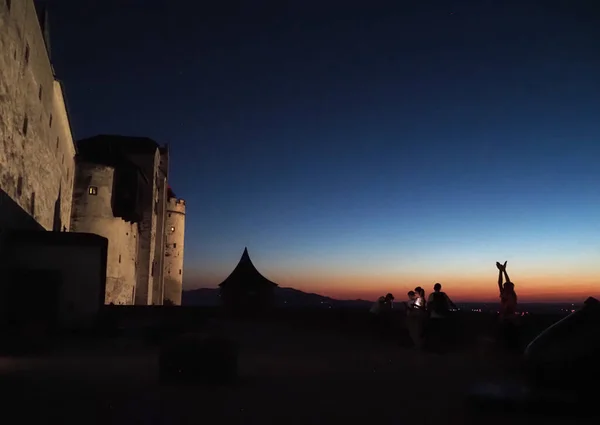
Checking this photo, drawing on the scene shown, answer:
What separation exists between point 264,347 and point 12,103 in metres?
13.1

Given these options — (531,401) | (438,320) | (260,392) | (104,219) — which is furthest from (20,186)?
(531,401)

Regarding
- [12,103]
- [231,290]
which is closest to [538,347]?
[12,103]

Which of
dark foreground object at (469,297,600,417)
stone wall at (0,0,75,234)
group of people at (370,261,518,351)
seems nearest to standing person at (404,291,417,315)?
group of people at (370,261,518,351)

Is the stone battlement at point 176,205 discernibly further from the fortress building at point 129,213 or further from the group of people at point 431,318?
the group of people at point 431,318

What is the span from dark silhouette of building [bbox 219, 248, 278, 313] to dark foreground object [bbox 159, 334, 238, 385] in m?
30.8

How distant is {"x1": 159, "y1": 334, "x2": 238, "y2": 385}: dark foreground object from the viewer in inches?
323

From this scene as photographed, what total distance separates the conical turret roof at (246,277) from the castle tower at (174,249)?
1766 centimetres

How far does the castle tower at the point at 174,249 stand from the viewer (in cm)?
5575

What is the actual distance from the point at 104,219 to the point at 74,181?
361cm

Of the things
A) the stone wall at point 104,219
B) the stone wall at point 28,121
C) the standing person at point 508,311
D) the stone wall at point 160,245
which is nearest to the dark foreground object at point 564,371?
the standing person at point 508,311

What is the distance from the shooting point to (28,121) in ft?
70.1

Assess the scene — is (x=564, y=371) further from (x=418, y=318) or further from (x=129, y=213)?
(x=129, y=213)

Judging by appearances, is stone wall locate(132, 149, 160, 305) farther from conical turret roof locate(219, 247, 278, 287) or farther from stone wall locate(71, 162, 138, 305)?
conical turret roof locate(219, 247, 278, 287)

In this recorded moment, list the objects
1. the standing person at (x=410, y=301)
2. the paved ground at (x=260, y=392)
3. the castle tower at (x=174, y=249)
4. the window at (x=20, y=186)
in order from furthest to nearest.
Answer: the castle tower at (x=174, y=249)
the window at (x=20, y=186)
the standing person at (x=410, y=301)
the paved ground at (x=260, y=392)
